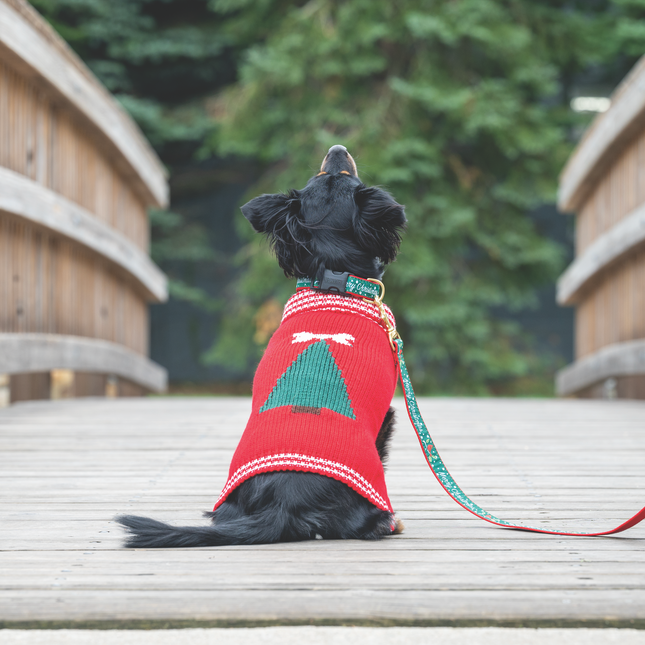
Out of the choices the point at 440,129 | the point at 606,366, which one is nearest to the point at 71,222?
the point at 606,366

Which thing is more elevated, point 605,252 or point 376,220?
point 605,252

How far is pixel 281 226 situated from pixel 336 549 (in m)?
1.00

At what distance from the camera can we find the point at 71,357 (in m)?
4.70

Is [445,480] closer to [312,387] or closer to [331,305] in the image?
[312,387]

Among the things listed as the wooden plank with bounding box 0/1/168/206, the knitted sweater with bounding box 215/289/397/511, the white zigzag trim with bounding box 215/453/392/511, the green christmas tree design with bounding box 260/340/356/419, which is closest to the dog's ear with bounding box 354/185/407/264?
the knitted sweater with bounding box 215/289/397/511

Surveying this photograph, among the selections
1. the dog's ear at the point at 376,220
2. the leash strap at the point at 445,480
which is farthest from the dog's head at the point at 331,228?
the leash strap at the point at 445,480

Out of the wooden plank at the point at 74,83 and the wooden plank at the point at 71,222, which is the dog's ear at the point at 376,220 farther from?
the wooden plank at the point at 74,83

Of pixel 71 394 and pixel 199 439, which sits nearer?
pixel 199 439

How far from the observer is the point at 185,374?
11.6m

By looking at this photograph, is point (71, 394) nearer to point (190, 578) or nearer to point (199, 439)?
point (199, 439)

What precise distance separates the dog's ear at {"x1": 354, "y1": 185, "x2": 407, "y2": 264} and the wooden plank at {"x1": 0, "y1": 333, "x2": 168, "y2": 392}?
232 cm

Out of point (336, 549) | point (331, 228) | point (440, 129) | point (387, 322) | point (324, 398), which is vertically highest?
point (440, 129)

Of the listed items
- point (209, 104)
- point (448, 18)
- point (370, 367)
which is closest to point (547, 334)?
point (448, 18)

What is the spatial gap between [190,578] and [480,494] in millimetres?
1126
